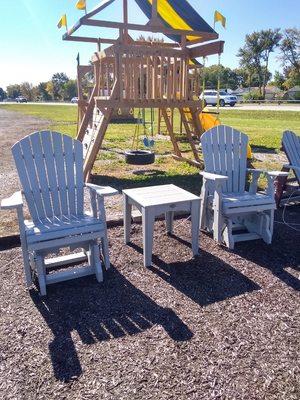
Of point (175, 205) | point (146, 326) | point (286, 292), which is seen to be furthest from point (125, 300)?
point (286, 292)

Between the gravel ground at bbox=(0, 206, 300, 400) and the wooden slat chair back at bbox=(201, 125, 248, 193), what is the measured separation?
3.18ft

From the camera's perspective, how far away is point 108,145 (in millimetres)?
10062

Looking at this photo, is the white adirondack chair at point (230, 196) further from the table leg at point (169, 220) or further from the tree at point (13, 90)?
the tree at point (13, 90)

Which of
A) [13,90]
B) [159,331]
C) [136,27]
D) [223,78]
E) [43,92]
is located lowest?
[159,331]

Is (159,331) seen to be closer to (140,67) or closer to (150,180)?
(150,180)

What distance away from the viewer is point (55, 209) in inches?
129

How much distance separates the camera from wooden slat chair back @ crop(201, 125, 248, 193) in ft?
13.2

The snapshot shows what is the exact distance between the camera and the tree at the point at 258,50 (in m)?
64.2

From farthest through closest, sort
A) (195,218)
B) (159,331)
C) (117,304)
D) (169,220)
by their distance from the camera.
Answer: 1. (169,220)
2. (195,218)
3. (117,304)
4. (159,331)

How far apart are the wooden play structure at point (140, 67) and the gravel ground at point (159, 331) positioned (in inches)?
128

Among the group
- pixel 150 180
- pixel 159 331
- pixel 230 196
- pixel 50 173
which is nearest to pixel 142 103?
pixel 150 180

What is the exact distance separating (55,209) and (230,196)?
76.5 inches

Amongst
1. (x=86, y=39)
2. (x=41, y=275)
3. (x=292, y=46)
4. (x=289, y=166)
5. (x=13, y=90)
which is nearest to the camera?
(x=41, y=275)

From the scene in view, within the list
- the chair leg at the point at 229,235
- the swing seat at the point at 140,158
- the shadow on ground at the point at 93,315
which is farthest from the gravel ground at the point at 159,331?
the swing seat at the point at 140,158
